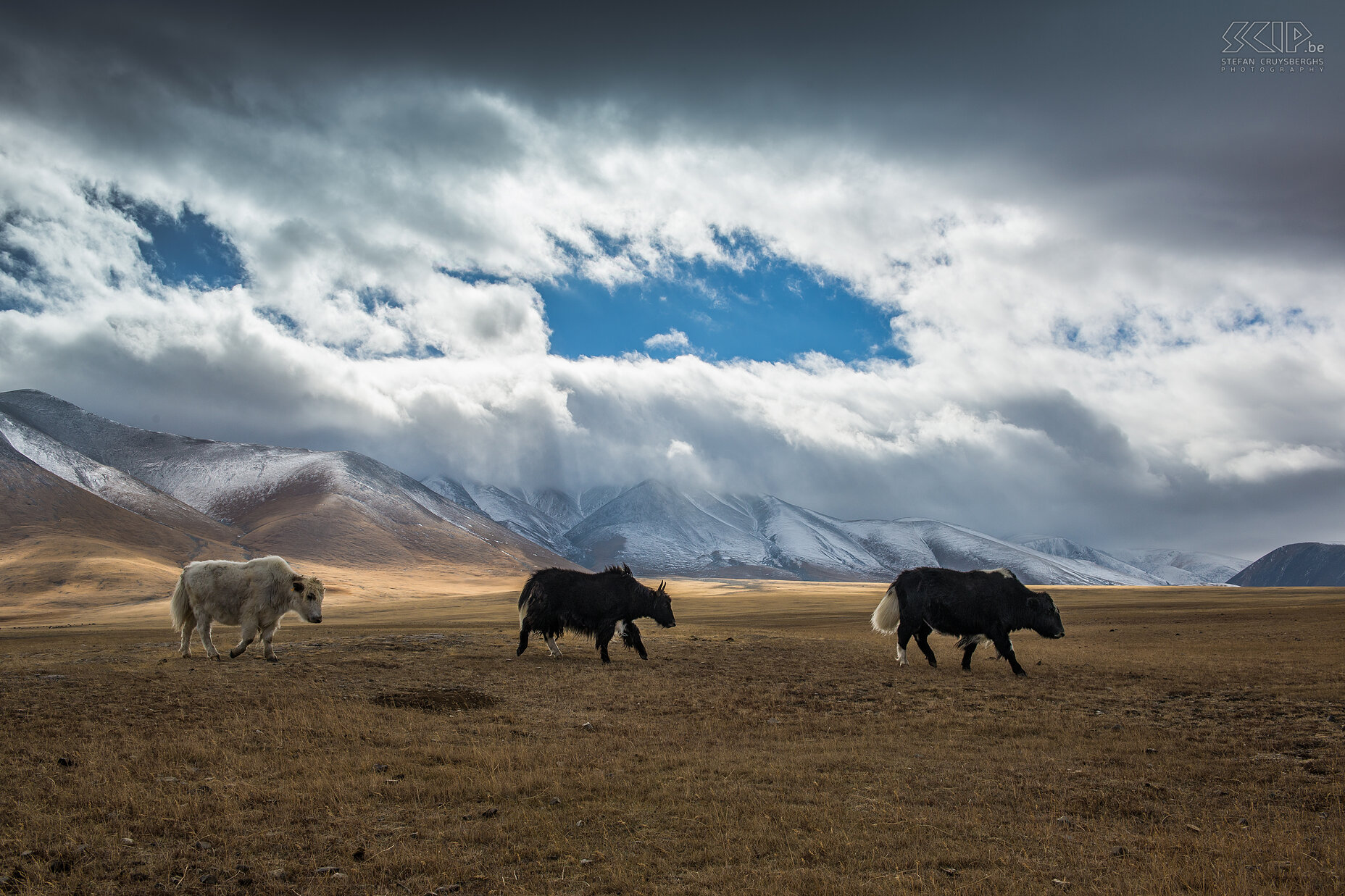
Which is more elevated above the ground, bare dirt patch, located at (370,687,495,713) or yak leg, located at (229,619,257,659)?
yak leg, located at (229,619,257,659)

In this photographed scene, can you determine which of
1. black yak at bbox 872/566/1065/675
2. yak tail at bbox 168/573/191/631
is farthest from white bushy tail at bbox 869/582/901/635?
yak tail at bbox 168/573/191/631

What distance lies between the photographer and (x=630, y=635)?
931 inches

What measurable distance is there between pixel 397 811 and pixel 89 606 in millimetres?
122358

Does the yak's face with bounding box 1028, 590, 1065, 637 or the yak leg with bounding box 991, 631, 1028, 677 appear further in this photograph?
the yak's face with bounding box 1028, 590, 1065, 637

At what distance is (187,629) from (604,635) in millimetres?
12014

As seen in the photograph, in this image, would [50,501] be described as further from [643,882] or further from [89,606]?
[643,882]

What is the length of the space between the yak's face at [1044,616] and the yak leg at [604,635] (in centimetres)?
1337

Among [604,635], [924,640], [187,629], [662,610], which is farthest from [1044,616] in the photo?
[187,629]

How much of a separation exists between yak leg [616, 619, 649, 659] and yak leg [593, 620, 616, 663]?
0.87ft

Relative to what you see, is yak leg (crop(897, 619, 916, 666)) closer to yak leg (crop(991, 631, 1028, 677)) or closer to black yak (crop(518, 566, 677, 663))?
yak leg (crop(991, 631, 1028, 677))

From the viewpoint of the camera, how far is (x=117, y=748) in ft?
35.2

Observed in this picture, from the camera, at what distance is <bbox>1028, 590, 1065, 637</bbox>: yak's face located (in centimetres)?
2397

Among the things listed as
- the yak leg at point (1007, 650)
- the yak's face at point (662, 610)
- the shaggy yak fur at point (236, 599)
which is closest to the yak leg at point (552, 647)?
the yak's face at point (662, 610)

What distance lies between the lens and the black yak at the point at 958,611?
22578 millimetres
